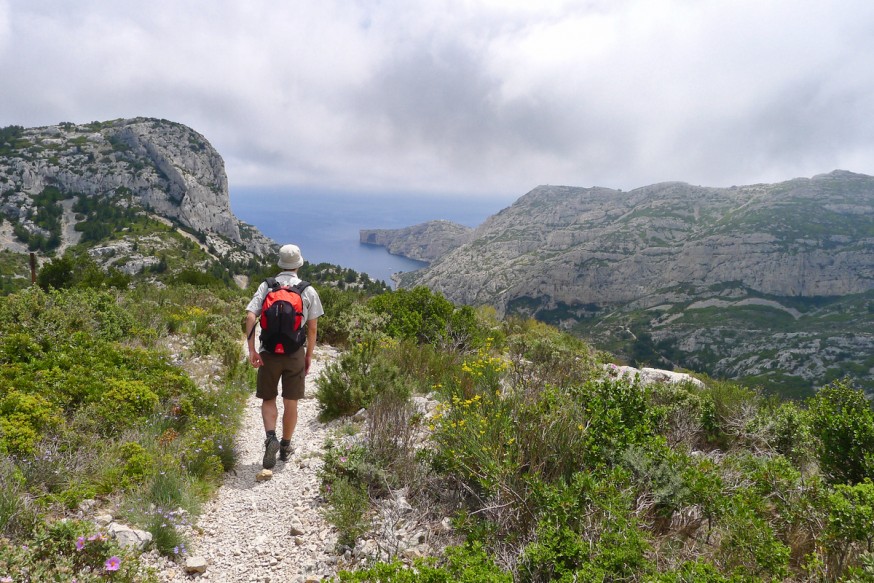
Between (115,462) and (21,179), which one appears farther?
(21,179)

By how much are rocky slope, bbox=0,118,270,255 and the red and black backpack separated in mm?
111244

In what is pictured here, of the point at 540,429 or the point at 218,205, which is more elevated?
the point at 218,205

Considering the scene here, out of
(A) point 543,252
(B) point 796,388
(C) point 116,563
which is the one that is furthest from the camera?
(A) point 543,252

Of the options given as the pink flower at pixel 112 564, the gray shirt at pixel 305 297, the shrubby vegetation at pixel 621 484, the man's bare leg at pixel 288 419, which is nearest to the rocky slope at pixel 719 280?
the shrubby vegetation at pixel 621 484

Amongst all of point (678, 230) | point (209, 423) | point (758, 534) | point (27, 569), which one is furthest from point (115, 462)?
point (678, 230)

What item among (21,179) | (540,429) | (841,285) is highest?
(21,179)

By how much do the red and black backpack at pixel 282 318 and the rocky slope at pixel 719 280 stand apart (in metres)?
105

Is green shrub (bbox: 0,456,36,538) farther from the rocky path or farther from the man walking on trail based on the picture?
the man walking on trail

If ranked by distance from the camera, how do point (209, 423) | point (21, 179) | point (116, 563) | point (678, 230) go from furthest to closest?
point (678, 230) < point (21, 179) < point (209, 423) < point (116, 563)

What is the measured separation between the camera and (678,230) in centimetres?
17538

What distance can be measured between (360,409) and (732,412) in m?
5.16

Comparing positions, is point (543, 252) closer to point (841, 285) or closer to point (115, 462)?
point (841, 285)

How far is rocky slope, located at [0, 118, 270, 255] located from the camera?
309 ft

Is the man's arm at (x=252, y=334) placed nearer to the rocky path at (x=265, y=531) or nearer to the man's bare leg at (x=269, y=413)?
the man's bare leg at (x=269, y=413)
